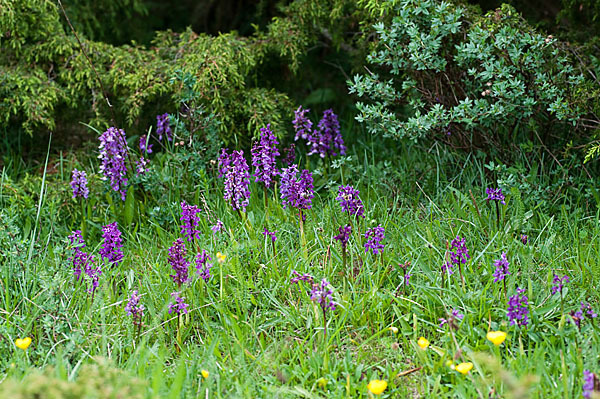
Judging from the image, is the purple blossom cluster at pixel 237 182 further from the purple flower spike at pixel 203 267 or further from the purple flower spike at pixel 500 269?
the purple flower spike at pixel 500 269

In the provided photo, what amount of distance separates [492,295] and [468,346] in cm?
31

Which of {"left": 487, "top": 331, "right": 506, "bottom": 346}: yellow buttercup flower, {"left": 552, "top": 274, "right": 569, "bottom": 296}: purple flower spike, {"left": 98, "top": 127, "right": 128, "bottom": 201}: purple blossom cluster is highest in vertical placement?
{"left": 98, "top": 127, "right": 128, "bottom": 201}: purple blossom cluster

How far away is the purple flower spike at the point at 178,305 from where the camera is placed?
7.83 feet

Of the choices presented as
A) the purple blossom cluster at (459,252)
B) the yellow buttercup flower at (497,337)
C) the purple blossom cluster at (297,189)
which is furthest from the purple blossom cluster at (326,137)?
the yellow buttercup flower at (497,337)

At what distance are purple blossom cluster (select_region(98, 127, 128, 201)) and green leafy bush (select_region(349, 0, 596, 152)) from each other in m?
1.38

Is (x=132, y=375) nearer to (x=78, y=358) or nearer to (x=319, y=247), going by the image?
(x=78, y=358)

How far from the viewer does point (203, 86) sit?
3600mm

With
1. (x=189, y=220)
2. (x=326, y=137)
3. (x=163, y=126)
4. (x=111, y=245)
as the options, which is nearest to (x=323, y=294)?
(x=189, y=220)

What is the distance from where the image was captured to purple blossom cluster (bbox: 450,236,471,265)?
2.49m

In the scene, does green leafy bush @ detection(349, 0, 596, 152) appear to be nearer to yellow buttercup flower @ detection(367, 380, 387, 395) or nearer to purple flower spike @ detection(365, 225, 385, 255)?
purple flower spike @ detection(365, 225, 385, 255)

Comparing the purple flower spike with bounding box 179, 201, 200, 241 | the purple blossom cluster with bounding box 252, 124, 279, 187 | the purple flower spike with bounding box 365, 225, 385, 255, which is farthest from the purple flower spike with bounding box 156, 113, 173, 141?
the purple flower spike with bounding box 365, 225, 385, 255

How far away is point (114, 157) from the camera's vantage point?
3.44 meters

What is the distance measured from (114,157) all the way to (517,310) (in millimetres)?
2298

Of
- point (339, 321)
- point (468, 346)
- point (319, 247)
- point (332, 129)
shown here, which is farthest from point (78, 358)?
point (332, 129)
